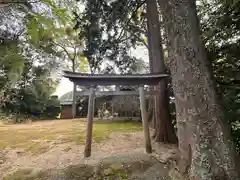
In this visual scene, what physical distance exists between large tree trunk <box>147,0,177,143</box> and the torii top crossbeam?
2.35ft

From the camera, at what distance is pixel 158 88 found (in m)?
4.22

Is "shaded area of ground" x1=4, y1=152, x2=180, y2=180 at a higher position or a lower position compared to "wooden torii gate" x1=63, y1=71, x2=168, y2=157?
lower

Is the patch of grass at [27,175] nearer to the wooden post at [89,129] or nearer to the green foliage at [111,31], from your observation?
the wooden post at [89,129]

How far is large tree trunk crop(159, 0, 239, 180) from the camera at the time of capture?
79.1 inches

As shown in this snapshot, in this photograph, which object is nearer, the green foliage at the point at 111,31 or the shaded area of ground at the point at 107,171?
the shaded area of ground at the point at 107,171

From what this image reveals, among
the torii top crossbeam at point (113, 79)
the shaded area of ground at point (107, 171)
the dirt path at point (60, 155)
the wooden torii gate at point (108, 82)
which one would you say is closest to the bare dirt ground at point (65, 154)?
the dirt path at point (60, 155)

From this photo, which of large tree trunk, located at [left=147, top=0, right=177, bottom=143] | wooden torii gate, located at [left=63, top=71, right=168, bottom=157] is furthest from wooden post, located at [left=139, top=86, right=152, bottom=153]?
large tree trunk, located at [left=147, top=0, right=177, bottom=143]

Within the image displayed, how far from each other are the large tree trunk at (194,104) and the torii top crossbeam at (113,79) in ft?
3.17

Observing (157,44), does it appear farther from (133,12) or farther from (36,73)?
(36,73)

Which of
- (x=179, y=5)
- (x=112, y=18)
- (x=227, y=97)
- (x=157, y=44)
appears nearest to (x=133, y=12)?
(x=112, y=18)

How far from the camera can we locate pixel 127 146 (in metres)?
3.99

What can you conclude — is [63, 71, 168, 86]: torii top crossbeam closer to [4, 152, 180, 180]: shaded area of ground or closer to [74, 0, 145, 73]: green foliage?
[74, 0, 145, 73]: green foliage

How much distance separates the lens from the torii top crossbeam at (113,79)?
3289 millimetres

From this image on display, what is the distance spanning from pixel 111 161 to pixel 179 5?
132 inches
